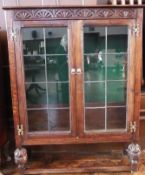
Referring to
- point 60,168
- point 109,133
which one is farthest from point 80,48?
point 60,168

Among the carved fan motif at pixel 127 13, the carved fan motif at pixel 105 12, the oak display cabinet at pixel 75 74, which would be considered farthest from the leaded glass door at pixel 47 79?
the carved fan motif at pixel 127 13

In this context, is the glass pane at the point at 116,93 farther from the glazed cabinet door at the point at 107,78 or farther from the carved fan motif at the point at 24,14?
the carved fan motif at the point at 24,14

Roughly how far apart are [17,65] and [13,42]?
0.14m

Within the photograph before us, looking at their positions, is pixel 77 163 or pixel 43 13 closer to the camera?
pixel 43 13

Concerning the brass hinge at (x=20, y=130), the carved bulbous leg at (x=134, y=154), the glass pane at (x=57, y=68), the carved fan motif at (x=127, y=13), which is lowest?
the carved bulbous leg at (x=134, y=154)

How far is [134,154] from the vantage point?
1.75 metres

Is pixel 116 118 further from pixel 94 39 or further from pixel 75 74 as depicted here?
pixel 94 39

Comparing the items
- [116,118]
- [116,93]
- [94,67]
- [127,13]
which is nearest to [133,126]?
[116,118]

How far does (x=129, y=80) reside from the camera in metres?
1.65

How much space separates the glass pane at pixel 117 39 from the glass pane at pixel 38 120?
1.94 feet

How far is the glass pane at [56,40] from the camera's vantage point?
5.19ft

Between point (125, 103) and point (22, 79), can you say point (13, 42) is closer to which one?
point (22, 79)

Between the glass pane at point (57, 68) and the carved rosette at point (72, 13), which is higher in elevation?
the carved rosette at point (72, 13)

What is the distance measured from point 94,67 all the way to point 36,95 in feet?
1.35
